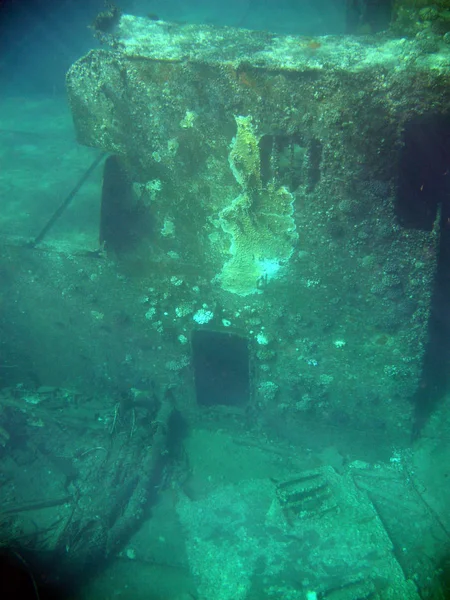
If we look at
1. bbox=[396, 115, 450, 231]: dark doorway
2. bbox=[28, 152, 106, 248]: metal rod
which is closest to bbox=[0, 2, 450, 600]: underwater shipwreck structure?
bbox=[396, 115, 450, 231]: dark doorway

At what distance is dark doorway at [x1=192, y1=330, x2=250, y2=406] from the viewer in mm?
3975

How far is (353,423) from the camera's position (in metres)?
3.86

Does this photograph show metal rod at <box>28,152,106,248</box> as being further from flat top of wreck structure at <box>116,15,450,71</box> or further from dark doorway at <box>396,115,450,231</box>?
dark doorway at <box>396,115,450,231</box>

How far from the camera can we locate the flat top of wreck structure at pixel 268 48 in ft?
7.94

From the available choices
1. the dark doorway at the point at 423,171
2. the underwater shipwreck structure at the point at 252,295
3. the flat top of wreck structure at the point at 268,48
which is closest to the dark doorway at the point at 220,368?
the underwater shipwreck structure at the point at 252,295

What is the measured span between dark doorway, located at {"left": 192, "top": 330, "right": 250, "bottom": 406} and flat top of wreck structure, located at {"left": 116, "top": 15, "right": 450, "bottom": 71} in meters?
2.45

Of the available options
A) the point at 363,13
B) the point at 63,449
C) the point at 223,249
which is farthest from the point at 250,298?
the point at 363,13

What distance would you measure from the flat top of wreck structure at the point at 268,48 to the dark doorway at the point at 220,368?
245cm

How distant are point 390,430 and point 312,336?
138cm

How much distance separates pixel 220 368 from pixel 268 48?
320 cm

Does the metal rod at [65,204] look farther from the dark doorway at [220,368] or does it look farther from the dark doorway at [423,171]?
the dark doorway at [423,171]

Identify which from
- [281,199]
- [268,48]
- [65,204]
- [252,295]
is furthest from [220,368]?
[268,48]

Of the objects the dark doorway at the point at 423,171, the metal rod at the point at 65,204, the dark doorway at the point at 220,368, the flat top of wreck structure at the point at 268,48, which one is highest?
the flat top of wreck structure at the point at 268,48

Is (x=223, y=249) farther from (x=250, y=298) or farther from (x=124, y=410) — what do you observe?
(x=124, y=410)
